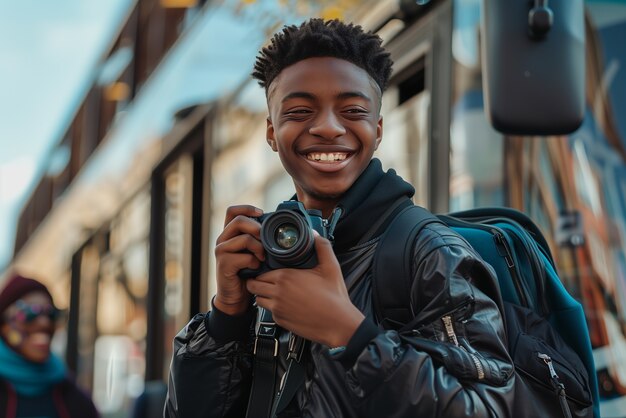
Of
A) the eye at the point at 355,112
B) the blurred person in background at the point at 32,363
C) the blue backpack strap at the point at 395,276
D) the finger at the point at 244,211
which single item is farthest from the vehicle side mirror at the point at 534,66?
the blurred person in background at the point at 32,363

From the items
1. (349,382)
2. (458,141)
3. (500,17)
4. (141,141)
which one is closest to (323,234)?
(349,382)

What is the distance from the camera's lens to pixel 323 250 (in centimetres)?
144

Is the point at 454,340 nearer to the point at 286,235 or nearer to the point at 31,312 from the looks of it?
the point at 286,235

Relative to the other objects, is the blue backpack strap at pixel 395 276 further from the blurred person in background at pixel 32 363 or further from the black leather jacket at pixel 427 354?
the blurred person in background at pixel 32 363

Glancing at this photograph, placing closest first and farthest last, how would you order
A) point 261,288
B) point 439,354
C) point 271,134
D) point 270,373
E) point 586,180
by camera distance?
point 439,354
point 261,288
point 270,373
point 271,134
point 586,180

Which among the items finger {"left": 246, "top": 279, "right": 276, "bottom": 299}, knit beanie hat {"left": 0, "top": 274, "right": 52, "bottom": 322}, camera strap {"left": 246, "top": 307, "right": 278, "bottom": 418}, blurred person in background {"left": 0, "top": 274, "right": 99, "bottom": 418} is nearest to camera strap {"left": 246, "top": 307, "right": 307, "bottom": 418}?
camera strap {"left": 246, "top": 307, "right": 278, "bottom": 418}

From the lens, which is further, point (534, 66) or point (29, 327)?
point (29, 327)

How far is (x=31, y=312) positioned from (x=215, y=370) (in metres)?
3.17

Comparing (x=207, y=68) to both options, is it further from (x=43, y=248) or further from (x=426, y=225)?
(x=43, y=248)

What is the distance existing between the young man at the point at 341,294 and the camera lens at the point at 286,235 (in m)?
0.03

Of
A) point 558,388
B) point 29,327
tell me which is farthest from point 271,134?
point 29,327

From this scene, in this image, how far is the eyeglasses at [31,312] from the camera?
15.1ft

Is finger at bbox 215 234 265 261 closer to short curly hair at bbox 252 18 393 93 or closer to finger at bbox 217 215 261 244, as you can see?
finger at bbox 217 215 261 244

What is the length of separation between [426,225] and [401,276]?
0.30ft
